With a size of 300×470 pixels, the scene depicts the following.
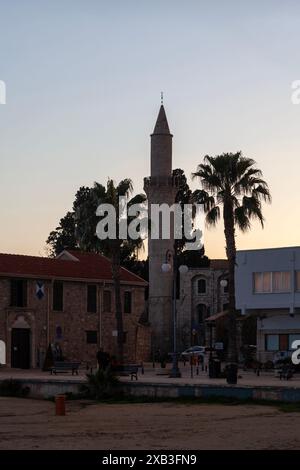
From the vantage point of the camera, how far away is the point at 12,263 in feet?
198

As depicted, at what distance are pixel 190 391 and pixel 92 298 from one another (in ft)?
96.5

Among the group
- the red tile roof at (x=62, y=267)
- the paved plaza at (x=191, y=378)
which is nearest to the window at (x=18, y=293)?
the red tile roof at (x=62, y=267)

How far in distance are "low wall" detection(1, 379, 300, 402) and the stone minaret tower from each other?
160ft

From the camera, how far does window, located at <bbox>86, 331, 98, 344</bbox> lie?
62.9 meters

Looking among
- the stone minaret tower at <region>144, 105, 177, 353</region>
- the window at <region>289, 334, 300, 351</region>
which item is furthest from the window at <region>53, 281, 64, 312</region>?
the stone minaret tower at <region>144, 105, 177, 353</region>

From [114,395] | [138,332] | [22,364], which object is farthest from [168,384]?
[138,332]

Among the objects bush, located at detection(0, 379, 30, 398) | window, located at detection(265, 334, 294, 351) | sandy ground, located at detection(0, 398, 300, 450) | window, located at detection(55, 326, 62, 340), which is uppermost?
window, located at detection(55, 326, 62, 340)

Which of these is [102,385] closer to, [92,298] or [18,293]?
[18,293]

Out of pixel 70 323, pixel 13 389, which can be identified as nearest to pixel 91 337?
pixel 70 323

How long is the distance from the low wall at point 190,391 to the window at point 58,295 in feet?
71.7

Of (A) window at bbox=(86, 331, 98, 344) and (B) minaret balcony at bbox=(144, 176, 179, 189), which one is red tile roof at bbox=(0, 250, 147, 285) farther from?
(B) minaret balcony at bbox=(144, 176, 179, 189)

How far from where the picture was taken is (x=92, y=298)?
64.0m

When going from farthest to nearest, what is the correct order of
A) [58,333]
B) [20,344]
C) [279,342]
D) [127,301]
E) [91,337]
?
[127,301] < [91,337] < [58,333] < [20,344] < [279,342]
